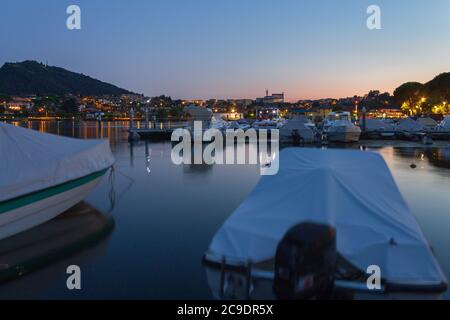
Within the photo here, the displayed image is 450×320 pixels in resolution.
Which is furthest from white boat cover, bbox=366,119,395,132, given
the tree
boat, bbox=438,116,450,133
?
the tree

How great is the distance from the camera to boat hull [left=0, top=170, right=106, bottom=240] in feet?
26.4

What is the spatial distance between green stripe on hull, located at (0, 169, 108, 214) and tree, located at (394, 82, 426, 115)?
324 feet

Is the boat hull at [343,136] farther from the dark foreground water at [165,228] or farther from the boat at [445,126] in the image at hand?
the dark foreground water at [165,228]

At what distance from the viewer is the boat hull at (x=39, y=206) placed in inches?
316

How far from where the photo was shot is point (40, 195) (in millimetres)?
8609

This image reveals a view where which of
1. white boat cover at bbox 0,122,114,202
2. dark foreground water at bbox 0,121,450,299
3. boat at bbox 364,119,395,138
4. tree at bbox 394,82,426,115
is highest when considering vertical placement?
tree at bbox 394,82,426,115

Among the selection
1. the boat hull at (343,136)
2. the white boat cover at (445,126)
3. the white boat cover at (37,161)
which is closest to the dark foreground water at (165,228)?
the white boat cover at (37,161)

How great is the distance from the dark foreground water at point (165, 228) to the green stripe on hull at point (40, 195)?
1.48 meters

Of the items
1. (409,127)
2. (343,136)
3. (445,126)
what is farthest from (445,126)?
(343,136)

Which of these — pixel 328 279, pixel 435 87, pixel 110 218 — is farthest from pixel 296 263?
pixel 435 87

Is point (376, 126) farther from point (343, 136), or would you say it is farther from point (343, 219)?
point (343, 219)

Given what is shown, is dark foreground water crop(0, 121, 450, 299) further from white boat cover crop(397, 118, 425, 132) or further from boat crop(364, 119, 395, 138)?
white boat cover crop(397, 118, 425, 132)

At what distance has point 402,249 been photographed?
5.19 meters

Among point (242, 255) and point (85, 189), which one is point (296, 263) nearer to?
point (242, 255)
